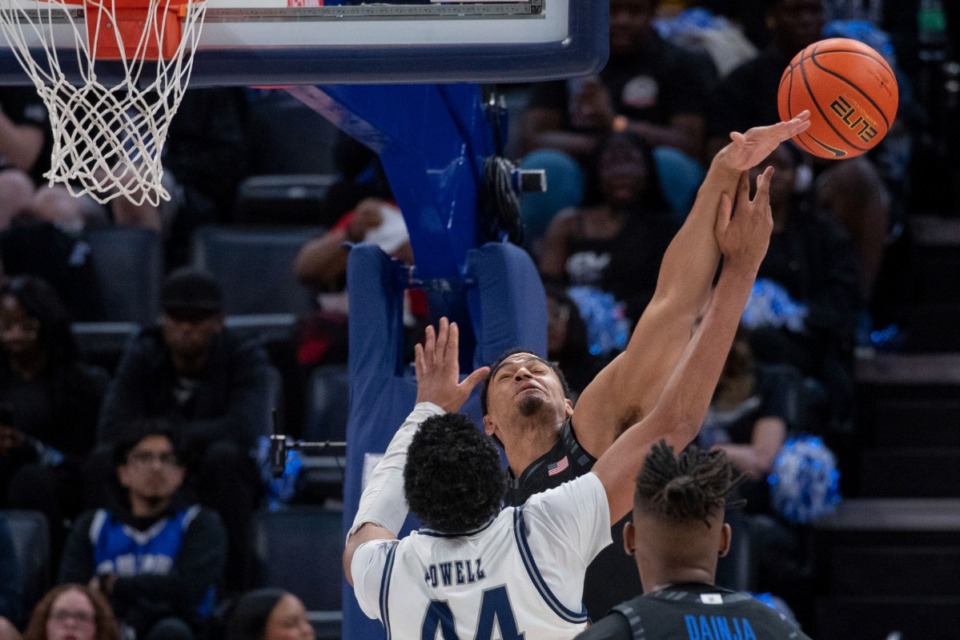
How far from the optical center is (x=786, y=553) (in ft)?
25.1

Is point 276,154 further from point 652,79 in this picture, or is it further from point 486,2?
point 486,2

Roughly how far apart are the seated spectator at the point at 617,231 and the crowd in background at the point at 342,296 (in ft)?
0.04

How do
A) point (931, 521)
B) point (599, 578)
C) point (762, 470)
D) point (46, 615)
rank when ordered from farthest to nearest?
point (931, 521) → point (762, 470) → point (46, 615) → point (599, 578)

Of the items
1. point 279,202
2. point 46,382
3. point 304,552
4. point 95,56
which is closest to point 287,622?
point 304,552

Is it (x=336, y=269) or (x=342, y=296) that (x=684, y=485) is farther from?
(x=336, y=269)

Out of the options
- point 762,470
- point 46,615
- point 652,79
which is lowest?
point 46,615

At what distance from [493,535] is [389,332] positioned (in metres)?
2.03

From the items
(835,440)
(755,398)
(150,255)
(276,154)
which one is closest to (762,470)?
(755,398)

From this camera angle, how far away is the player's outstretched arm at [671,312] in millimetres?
4270

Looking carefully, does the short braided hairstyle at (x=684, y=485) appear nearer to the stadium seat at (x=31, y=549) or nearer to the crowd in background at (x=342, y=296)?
the crowd in background at (x=342, y=296)

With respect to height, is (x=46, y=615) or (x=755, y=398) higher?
(x=755, y=398)

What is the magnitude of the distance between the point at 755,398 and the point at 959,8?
16.2ft

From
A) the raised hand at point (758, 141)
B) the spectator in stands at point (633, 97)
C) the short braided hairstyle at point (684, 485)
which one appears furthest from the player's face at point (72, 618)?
the spectator in stands at point (633, 97)

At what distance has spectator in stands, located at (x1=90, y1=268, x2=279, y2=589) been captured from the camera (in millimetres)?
7578
